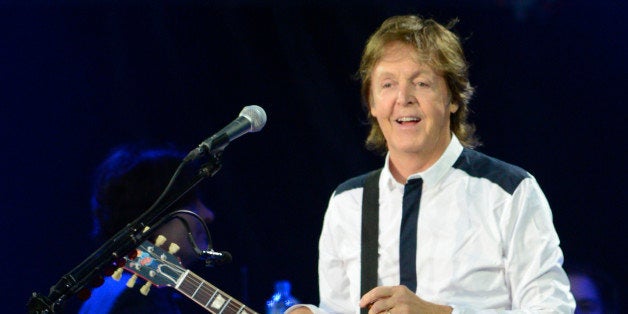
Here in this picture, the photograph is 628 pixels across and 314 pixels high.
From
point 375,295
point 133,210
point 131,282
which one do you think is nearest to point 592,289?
point 133,210

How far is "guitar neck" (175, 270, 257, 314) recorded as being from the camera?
2.76m

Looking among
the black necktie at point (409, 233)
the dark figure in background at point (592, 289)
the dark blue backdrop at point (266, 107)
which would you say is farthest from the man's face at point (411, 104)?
the dark figure in background at point (592, 289)

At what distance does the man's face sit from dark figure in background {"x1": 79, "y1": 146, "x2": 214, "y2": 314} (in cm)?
127

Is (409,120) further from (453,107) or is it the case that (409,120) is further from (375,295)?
(375,295)

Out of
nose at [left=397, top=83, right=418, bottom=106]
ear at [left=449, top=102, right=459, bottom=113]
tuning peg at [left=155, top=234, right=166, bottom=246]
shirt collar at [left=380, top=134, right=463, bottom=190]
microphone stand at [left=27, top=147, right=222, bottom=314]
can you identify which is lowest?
microphone stand at [left=27, top=147, right=222, bottom=314]

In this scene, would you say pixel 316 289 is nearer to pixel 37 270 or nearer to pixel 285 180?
pixel 285 180

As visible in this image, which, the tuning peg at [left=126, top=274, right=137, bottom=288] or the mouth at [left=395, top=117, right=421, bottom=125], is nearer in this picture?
the mouth at [left=395, top=117, right=421, bottom=125]

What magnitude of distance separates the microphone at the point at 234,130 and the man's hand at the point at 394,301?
21.0 inches

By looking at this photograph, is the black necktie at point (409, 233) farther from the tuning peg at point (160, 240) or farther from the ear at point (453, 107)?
the tuning peg at point (160, 240)

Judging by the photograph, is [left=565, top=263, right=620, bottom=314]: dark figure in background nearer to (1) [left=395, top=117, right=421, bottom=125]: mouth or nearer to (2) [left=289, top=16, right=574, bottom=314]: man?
(2) [left=289, top=16, right=574, bottom=314]: man

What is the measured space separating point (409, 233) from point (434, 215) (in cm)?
9

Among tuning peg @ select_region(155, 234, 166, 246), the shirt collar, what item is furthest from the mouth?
tuning peg @ select_region(155, 234, 166, 246)

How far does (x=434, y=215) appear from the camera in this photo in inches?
96.6

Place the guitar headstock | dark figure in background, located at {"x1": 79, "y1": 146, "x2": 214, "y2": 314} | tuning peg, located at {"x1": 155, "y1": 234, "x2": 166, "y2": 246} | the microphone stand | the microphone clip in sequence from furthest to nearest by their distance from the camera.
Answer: dark figure in background, located at {"x1": 79, "y1": 146, "x2": 214, "y2": 314} → the guitar headstock → tuning peg, located at {"x1": 155, "y1": 234, "x2": 166, "y2": 246} → the microphone clip → the microphone stand
